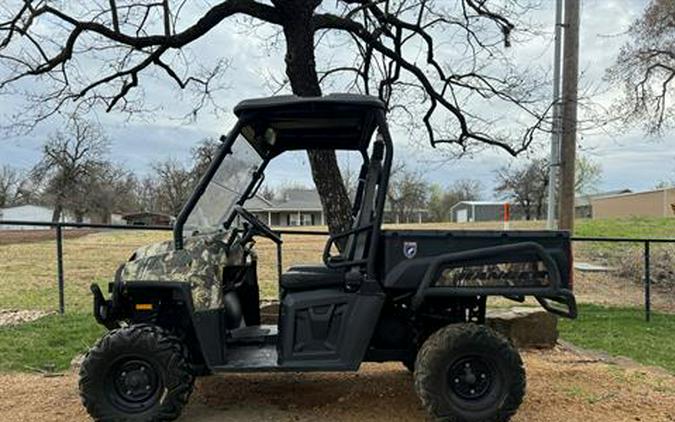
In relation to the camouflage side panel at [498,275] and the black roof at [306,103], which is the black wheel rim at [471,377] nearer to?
the camouflage side panel at [498,275]

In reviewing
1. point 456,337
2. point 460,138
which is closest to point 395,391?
point 456,337

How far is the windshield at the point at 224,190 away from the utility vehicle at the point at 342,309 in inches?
1.5

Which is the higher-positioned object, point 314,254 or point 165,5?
point 165,5

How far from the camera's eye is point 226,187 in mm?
4637

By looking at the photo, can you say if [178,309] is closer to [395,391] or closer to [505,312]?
[395,391]

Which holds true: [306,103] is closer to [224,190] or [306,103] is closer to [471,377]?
[224,190]

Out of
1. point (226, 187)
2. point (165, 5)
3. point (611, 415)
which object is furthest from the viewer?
point (165, 5)

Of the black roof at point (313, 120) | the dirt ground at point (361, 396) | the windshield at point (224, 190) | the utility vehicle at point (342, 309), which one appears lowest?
the dirt ground at point (361, 396)

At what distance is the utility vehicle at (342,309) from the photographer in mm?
3895

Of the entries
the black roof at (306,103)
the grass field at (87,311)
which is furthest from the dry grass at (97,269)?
the black roof at (306,103)

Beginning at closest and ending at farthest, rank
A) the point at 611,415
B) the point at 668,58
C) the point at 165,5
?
the point at 611,415 < the point at 165,5 < the point at 668,58

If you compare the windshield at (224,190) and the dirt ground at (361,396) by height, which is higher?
the windshield at (224,190)

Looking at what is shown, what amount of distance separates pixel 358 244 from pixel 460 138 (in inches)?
169

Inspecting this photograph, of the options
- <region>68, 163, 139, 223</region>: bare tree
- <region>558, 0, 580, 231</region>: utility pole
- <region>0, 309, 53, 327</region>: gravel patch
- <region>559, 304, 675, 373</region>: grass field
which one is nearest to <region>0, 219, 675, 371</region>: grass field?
<region>559, 304, 675, 373</region>: grass field
